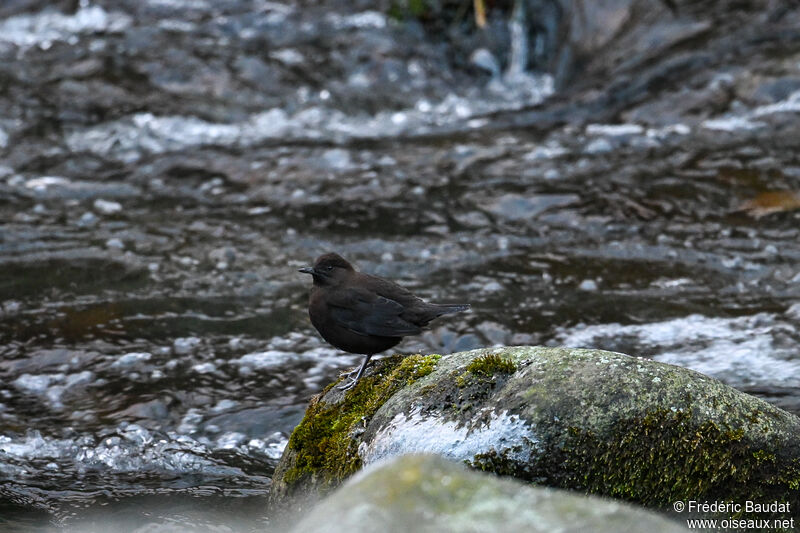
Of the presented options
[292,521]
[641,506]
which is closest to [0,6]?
[292,521]

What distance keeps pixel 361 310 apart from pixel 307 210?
14.5 feet

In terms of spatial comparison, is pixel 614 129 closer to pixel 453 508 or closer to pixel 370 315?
pixel 370 315

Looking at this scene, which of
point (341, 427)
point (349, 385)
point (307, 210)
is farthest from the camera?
point (307, 210)

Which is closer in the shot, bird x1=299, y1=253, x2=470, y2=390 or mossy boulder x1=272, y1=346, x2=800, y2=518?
mossy boulder x1=272, y1=346, x2=800, y2=518

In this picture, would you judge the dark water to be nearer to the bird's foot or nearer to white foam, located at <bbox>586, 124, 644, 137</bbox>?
white foam, located at <bbox>586, 124, 644, 137</bbox>

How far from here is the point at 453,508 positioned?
265 cm

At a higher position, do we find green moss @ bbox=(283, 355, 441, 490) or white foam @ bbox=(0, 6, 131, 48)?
white foam @ bbox=(0, 6, 131, 48)

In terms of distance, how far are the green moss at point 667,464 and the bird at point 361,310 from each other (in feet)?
3.70

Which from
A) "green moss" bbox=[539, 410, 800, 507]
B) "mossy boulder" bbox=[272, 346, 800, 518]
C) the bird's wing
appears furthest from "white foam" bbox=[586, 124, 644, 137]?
"green moss" bbox=[539, 410, 800, 507]

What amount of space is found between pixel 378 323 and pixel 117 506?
1619 millimetres

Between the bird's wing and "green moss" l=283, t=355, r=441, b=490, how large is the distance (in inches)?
10.5

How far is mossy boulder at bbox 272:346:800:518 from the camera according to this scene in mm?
3602

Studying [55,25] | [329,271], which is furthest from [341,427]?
[55,25]

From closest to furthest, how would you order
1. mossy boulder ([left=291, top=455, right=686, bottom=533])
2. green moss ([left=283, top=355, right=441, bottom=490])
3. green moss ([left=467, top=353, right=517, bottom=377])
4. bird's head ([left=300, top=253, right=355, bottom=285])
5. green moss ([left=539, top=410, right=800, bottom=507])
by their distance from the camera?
1. mossy boulder ([left=291, top=455, right=686, bottom=533])
2. green moss ([left=539, top=410, right=800, bottom=507])
3. green moss ([left=467, top=353, right=517, bottom=377])
4. green moss ([left=283, top=355, right=441, bottom=490])
5. bird's head ([left=300, top=253, right=355, bottom=285])
